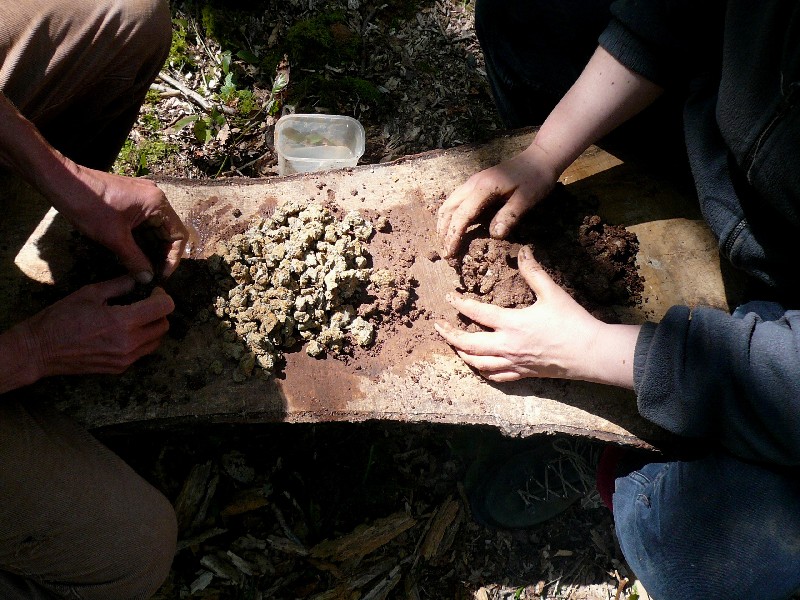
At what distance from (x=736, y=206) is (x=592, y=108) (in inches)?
18.6

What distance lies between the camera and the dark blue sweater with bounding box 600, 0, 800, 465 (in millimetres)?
1504

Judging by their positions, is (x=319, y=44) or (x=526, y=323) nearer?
(x=526, y=323)

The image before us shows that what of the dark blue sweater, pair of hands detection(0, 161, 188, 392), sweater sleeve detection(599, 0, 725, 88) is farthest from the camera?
sweater sleeve detection(599, 0, 725, 88)

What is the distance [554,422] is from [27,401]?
1381mm

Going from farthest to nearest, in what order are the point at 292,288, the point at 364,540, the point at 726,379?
the point at 364,540 → the point at 292,288 → the point at 726,379

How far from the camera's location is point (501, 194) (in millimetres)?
1880

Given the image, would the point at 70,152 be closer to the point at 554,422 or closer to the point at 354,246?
the point at 354,246

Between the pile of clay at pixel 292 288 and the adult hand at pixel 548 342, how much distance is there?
32cm

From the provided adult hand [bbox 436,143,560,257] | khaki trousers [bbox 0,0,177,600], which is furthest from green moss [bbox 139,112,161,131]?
adult hand [bbox 436,143,560,257]

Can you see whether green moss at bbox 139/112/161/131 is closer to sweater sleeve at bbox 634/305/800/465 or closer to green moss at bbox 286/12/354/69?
green moss at bbox 286/12/354/69

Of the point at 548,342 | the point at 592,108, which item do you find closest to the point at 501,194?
the point at 592,108

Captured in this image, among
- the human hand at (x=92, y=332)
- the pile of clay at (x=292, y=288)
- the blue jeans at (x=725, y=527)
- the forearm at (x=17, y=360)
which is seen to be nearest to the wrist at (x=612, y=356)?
the blue jeans at (x=725, y=527)

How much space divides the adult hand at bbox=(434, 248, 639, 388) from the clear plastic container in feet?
3.66

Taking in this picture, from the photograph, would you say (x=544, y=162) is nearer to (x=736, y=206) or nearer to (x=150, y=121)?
(x=736, y=206)
